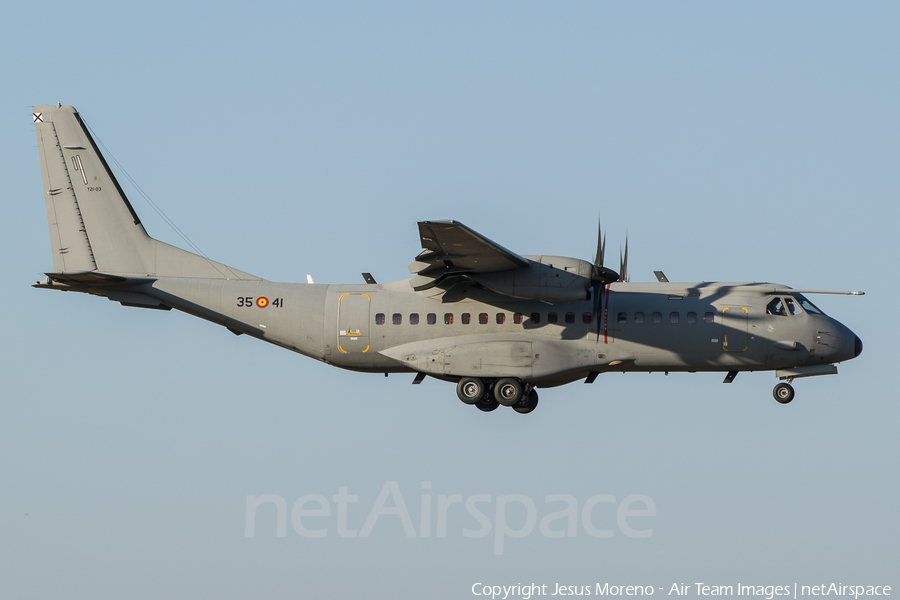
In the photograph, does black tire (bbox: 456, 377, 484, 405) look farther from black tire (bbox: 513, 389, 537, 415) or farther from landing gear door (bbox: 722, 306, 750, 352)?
landing gear door (bbox: 722, 306, 750, 352)

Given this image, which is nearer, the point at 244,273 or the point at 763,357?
the point at 763,357

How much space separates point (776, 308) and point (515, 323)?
6.15 metres

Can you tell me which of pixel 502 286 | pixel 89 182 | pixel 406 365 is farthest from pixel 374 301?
pixel 89 182

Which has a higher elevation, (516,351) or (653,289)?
(653,289)

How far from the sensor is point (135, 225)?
25703 mm

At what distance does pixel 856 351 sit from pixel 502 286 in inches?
344

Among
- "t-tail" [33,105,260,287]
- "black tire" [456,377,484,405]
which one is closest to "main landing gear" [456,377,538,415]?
"black tire" [456,377,484,405]

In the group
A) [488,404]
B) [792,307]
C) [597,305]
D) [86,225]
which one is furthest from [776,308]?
[86,225]

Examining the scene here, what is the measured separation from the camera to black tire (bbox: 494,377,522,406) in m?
23.4

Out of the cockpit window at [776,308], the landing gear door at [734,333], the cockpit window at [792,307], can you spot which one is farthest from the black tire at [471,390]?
the cockpit window at [792,307]

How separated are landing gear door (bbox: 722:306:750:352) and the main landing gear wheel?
1589 mm

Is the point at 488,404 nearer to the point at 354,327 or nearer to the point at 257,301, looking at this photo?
the point at 354,327

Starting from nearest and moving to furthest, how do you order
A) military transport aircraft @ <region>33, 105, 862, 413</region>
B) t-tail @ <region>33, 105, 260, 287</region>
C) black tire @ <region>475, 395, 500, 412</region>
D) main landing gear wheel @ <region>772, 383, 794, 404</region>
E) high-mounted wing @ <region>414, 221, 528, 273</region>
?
1. high-mounted wing @ <region>414, 221, 528, 273</region>
2. military transport aircraft @ <region>33, 105, 862, 413</region>
3. black tire @ <region>475, 395, 500, 412</region>
4. main landing gear wheel @ <region>772, 383, 794, 404</region>
5. t-tail @ <region>33, 105, 260, 287</region>

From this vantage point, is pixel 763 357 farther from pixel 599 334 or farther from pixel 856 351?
pixel 599 334
